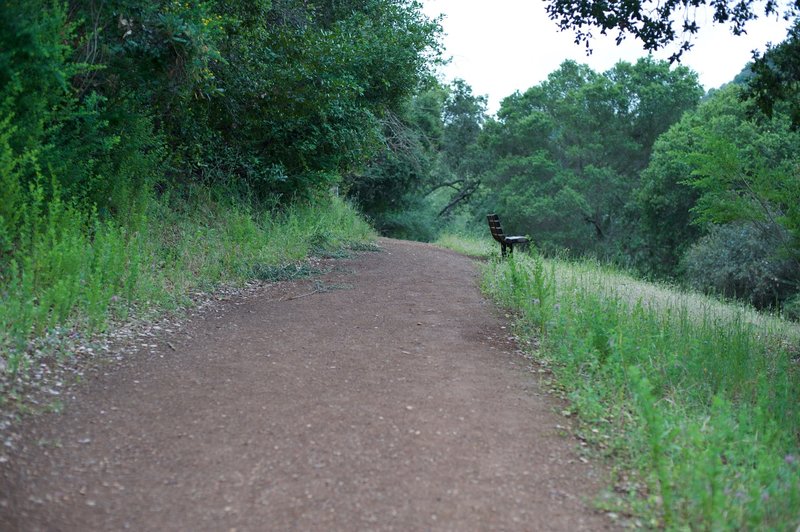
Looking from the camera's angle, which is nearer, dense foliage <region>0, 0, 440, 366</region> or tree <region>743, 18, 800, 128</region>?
dense foliage <region>0, 0, 440, 366</region>

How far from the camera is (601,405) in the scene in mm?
4871

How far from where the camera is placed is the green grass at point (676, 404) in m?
3.34

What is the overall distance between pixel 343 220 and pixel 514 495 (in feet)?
42.2

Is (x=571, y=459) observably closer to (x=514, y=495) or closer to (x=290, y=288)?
(x=514, y=495)

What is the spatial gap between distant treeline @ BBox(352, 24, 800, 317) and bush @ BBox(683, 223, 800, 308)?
0.15ft

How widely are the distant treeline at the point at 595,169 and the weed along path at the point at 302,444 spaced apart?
14.7 m

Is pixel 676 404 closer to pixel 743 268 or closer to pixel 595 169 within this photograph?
pixel 743 268

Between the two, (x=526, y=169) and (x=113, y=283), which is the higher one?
(x=526, y=169)

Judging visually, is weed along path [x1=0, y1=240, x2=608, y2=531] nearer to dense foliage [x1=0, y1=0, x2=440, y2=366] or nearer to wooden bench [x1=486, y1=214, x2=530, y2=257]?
dense foliage [x1=0, y1=0, x2=440, y2=366]

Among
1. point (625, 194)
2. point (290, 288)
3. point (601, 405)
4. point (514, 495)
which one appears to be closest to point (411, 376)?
point (601, 405)

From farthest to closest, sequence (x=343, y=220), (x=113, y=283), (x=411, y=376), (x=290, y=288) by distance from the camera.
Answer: (x=343, y=220) → (x=290, y=288) → (x=113, y=283) → (x=411, y=376)

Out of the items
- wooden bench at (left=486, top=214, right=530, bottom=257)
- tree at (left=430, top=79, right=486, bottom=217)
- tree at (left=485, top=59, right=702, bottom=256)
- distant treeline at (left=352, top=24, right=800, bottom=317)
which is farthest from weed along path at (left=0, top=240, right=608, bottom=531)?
tree at (left=430, top=79, right=486, bottom=217)

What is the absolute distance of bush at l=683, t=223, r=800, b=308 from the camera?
19.4 meters

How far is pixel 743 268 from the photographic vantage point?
66.5 feet
